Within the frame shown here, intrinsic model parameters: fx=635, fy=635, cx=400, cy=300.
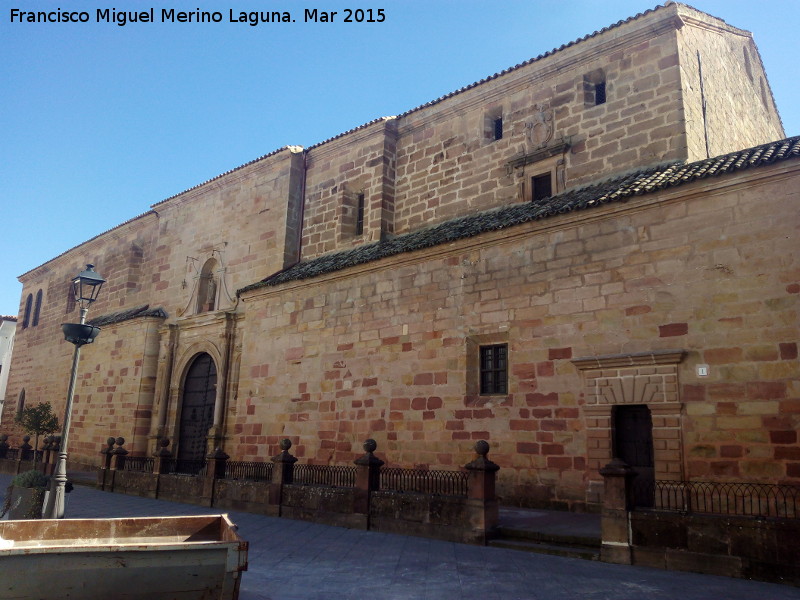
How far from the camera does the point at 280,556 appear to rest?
793 centimetres

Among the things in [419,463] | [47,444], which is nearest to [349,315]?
[419,463]

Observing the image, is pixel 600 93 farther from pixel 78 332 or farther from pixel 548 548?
pixel 78 332

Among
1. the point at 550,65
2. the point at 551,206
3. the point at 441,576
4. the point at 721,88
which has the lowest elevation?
the point at 441,576

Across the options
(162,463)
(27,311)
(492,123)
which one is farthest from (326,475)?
(27,311)

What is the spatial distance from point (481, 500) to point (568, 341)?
9.87 feet

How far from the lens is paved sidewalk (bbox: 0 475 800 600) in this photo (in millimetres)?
6102

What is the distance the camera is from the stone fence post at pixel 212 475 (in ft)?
43.1

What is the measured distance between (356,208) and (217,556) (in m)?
13.1

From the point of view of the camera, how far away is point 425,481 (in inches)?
424

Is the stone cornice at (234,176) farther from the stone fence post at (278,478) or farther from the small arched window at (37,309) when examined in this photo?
the small arched window at (37,309)

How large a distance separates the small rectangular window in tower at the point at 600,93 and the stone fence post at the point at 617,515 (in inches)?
314

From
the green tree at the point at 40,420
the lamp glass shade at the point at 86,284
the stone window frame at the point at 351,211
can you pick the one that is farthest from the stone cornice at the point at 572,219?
the green tree at the point at 40,420

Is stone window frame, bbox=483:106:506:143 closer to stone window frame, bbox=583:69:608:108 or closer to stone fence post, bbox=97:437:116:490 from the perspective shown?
stone window frame, bbox=583:69:608:108

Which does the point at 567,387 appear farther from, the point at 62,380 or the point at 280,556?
the point at 62,380
